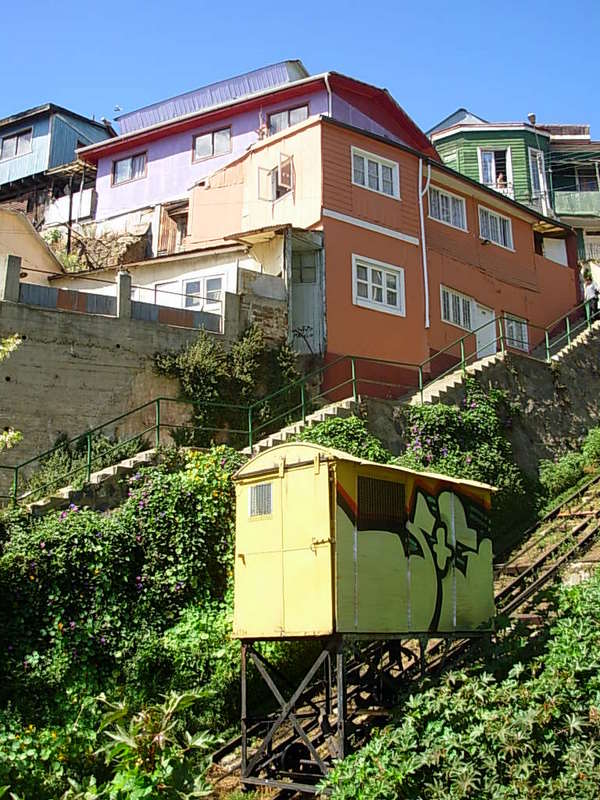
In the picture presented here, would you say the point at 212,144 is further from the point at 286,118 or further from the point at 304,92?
the point at 304,92

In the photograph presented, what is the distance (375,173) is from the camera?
82.1ft

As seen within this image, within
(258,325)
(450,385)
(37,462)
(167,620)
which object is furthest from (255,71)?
(167,620)

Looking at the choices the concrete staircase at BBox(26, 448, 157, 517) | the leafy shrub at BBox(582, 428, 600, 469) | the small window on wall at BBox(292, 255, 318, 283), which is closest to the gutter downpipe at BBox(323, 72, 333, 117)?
the small window on wall at BBox(292, 255, 318, 283)

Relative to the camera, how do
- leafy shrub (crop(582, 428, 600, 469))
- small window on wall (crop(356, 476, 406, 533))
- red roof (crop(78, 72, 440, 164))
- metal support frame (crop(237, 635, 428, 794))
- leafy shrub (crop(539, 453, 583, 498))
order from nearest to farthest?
metal support frame (crop(237, 635, 428, 794)), small window on wall (crop(356, 476, 406, 533)), leafy shrub (crop(539, 453, 583, 498)), leafy shrub (crop(582, 428, 600, 469)), red roof (crop(78, 72, 440, 164))

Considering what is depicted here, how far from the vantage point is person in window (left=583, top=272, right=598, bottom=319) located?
106 feet

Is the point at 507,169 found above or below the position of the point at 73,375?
above

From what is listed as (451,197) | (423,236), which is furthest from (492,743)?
(451,197)

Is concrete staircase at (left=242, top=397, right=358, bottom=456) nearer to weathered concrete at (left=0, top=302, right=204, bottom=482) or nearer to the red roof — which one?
weathered concrete at (left=0, top=302, right=204, bottom=482)

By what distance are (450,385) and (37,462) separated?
8935 mm

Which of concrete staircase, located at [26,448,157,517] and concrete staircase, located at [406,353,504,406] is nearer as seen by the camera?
concrete staircase, located at [26,448,157,517]

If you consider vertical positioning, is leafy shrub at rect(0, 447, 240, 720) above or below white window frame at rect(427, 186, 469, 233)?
below

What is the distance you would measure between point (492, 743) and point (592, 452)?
43.3 feet

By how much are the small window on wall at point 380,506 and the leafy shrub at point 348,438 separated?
4.95 metres

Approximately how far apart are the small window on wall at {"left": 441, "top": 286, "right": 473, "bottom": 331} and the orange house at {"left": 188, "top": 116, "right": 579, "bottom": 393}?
1.8 inches
